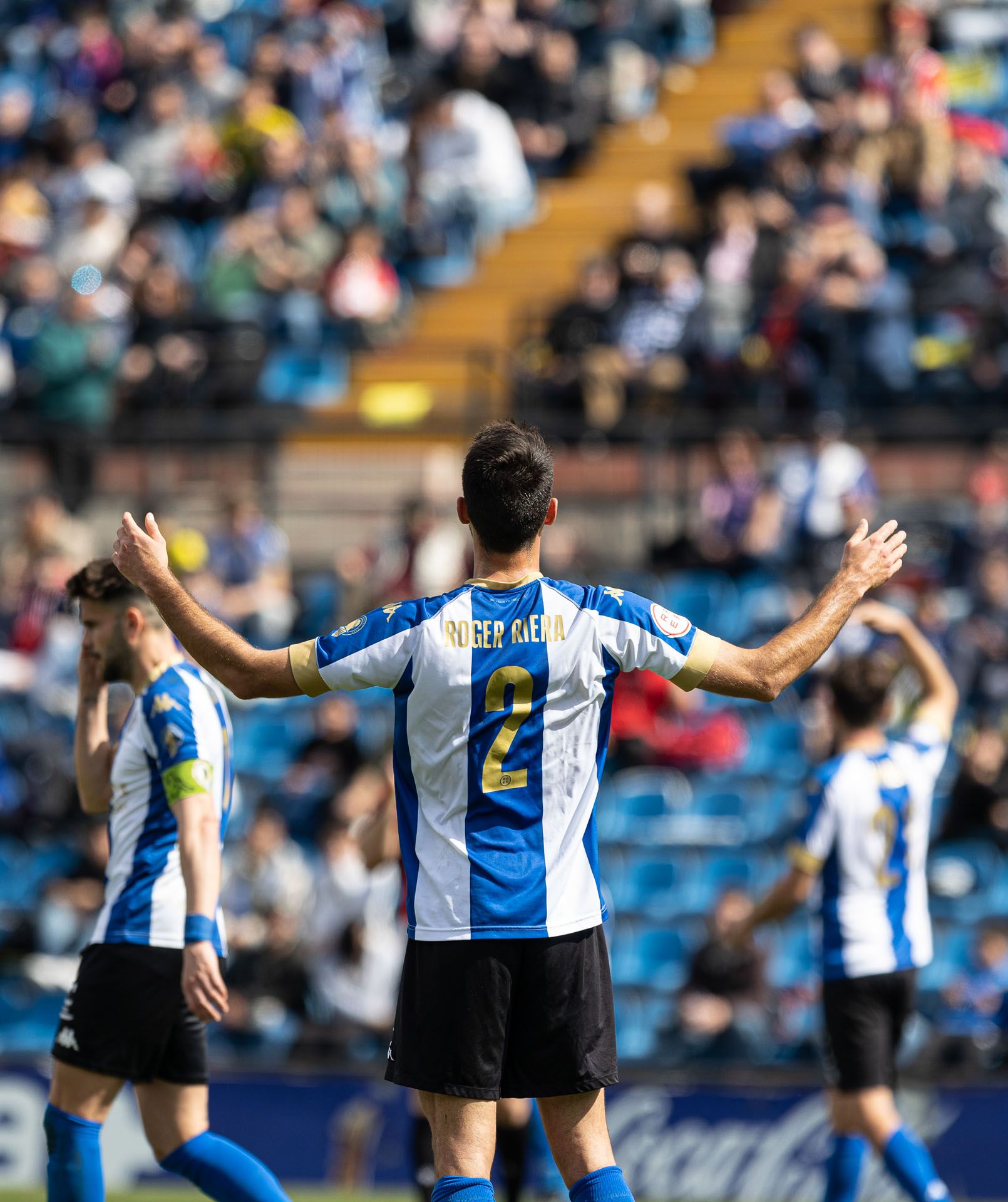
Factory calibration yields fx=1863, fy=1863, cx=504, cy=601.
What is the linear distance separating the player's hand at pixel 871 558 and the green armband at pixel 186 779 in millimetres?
1920

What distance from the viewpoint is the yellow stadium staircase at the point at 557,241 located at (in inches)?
556

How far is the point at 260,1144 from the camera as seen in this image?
9070 millimetres

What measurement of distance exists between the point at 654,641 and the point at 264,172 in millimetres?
12104

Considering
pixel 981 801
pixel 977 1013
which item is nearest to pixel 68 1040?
pixel 977 1013

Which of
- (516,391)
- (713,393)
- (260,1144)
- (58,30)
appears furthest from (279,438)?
(58,30)

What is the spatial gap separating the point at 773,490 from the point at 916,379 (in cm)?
149

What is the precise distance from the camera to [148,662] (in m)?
5.54

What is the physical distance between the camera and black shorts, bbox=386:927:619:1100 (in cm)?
431

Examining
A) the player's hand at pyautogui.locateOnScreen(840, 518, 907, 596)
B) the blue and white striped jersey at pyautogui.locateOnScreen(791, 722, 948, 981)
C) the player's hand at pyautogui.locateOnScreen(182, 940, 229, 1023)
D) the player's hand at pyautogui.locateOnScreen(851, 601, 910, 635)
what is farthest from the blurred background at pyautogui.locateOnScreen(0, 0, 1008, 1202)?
the player's hand at pyautogui.locateOnScreen(840, 518, 907, 596)

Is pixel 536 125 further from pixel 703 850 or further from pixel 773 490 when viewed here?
pixel 703 850

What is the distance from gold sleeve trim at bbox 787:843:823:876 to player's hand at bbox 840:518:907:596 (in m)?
2.40

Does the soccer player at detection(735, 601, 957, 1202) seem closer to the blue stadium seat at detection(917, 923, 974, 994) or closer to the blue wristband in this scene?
the blue wristband

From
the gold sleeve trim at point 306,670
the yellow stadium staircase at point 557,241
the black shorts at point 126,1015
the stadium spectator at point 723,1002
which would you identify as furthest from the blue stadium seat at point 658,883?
the gold sleeve trim at point 306,670

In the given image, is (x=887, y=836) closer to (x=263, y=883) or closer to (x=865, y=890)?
(x=865, y=890)
